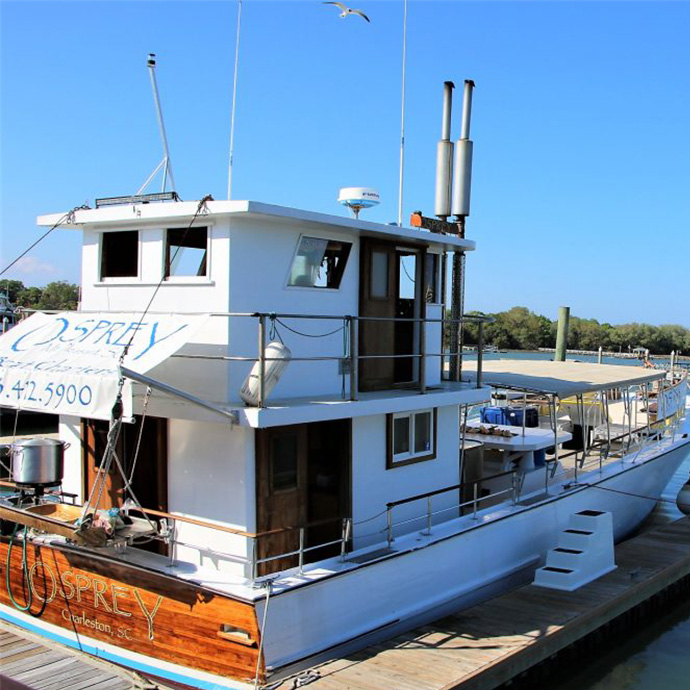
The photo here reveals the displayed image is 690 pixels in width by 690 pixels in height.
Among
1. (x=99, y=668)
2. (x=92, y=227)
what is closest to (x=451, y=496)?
(x=99, y=668)

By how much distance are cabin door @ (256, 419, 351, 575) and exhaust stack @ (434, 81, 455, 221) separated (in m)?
5.06

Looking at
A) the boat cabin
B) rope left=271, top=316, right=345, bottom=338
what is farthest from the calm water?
rope left=271, top=316, right=345, bottom=338

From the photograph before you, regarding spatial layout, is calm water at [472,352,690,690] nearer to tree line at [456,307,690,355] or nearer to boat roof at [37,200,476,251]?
boat roof at [37,200,476,251]

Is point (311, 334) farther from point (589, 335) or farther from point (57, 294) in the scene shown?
point (589, 335)

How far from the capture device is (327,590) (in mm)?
8195

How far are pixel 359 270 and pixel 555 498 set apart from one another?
200 inches

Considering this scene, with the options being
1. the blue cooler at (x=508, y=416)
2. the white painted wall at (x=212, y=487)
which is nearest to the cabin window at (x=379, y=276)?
the white painted wall at (x=212, y=487)

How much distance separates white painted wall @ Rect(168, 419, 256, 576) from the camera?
8336 mm

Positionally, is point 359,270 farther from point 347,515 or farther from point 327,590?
point 327,590

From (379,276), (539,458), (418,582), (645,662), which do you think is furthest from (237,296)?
(645,662)

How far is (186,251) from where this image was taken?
9.15m

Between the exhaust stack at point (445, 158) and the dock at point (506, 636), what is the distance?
6.19m

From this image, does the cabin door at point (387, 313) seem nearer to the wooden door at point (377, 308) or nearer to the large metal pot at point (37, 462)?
the wooden door at point (377, 308)

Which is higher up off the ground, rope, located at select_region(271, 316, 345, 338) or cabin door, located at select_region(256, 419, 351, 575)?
rope, located at select_region(271, 316, 345, 338)
